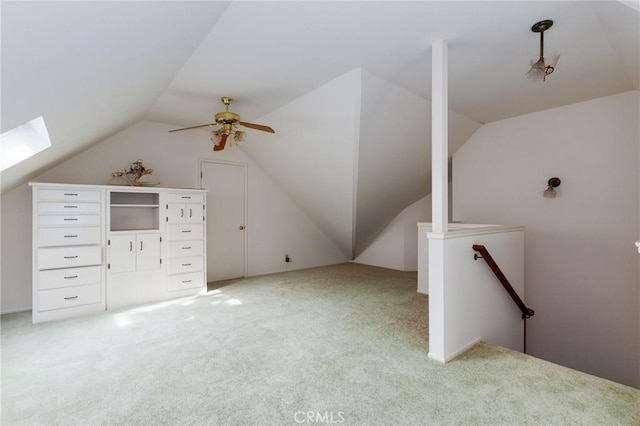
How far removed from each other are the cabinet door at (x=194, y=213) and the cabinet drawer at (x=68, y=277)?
44.5 inches

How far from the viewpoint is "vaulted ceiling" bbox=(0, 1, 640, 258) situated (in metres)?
1.45

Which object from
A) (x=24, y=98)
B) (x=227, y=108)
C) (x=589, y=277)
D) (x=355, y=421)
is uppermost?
(x=227, y=108)

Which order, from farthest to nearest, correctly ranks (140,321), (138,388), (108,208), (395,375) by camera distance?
(108,208) → (140,321) → (395,375) → (138,388)

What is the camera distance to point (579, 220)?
3816 millimetres

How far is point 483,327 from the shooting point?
2707 mm

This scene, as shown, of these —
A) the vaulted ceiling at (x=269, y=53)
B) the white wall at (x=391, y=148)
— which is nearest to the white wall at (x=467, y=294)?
the vaulted ceiling at (x=269, y=53)

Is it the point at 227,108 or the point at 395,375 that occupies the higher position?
the point at 227,108

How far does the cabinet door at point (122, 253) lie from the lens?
350 cm

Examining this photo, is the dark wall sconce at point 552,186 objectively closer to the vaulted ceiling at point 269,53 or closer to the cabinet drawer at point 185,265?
the vaulted ceiling at point 269,53

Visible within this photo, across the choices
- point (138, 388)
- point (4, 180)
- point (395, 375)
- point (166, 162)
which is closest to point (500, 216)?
point (395, 375)

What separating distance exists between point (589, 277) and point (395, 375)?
A: 3.31m

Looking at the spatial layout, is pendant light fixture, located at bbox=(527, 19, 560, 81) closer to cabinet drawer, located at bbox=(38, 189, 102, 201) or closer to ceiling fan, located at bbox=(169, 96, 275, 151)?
ceiling fan, located at bbox=(169, 96, 275, 151)

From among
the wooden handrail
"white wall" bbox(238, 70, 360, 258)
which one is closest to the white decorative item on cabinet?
"white wall" bbox(238, 70, 360, 258)

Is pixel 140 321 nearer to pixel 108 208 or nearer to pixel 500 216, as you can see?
pixel 108 208
